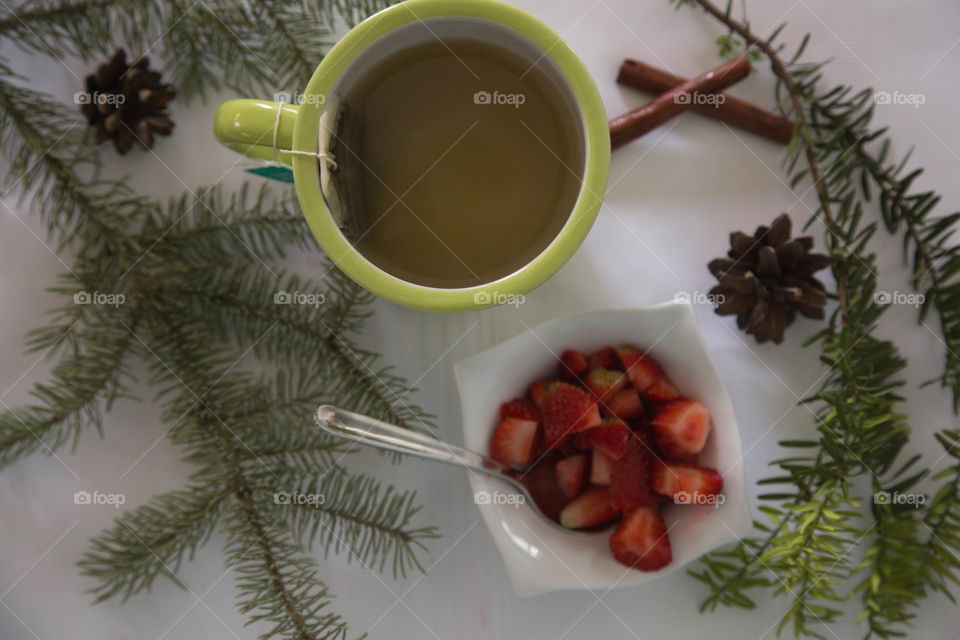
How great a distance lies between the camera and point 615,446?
57 cm

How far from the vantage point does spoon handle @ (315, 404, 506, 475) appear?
52 centimetres

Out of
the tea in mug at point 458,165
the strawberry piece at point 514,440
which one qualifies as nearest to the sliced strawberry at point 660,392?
the strawberry piece at point 514,440

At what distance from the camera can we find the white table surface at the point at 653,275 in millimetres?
642

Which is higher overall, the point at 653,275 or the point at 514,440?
the point at 653,275

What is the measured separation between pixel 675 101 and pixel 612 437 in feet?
1.01

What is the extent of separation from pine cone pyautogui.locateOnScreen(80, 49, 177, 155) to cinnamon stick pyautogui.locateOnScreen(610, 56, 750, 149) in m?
0.42

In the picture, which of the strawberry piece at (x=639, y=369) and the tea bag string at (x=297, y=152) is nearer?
the tea bag string at (x=297, y=152)

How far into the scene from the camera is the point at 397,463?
65cm

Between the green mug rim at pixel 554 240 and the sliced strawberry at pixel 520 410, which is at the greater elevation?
the green mug rim at pixel 554 240

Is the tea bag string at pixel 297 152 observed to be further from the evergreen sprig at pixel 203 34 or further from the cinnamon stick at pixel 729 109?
the cinnamon stick at pixel 729 109

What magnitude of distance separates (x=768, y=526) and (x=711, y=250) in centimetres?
26

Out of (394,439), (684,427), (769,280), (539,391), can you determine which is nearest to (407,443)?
(394,439)

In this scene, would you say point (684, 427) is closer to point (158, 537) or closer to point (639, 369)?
point (639, 369)

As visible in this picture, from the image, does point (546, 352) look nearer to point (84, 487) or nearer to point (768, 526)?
point (768, 526)
